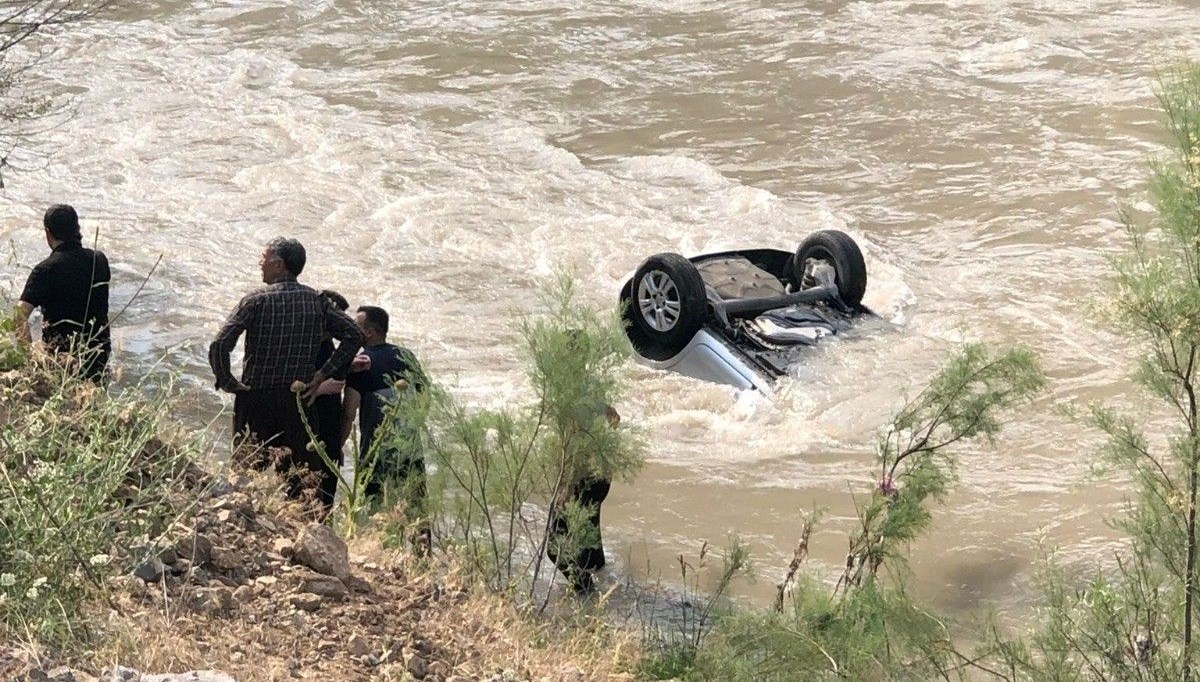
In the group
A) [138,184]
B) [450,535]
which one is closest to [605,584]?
[450,535]

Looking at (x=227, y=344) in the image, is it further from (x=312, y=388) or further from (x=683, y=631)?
(x=683, y=631)

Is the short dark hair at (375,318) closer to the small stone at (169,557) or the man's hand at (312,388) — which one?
the man's hand at (312,388)

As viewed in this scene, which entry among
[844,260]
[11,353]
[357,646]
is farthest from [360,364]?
[844,260]

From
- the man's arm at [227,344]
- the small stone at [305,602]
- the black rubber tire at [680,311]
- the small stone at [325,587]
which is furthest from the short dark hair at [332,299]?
the black rubber tire at [680,311]

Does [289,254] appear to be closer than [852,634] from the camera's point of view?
No

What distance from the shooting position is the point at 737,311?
10477 mm

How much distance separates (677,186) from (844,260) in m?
5.39

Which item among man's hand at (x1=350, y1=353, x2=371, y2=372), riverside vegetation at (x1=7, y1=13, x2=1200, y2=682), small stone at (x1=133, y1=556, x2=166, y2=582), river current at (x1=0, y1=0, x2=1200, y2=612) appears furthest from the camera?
river current at (x1=0, y1=0, x2=1200, y2=612)

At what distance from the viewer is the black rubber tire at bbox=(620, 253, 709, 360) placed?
405 inches

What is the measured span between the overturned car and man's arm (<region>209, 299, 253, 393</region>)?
4099mm

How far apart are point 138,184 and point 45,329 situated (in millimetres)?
9591

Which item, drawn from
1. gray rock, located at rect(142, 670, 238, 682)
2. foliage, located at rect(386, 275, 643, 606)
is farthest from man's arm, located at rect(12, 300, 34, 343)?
gray rock, located at rect(142, 670, 238, 682)

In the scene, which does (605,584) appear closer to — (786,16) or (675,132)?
(675,132)

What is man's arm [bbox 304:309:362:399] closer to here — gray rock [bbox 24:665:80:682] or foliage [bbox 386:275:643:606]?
foliage [bbox 386:275:643:606]
